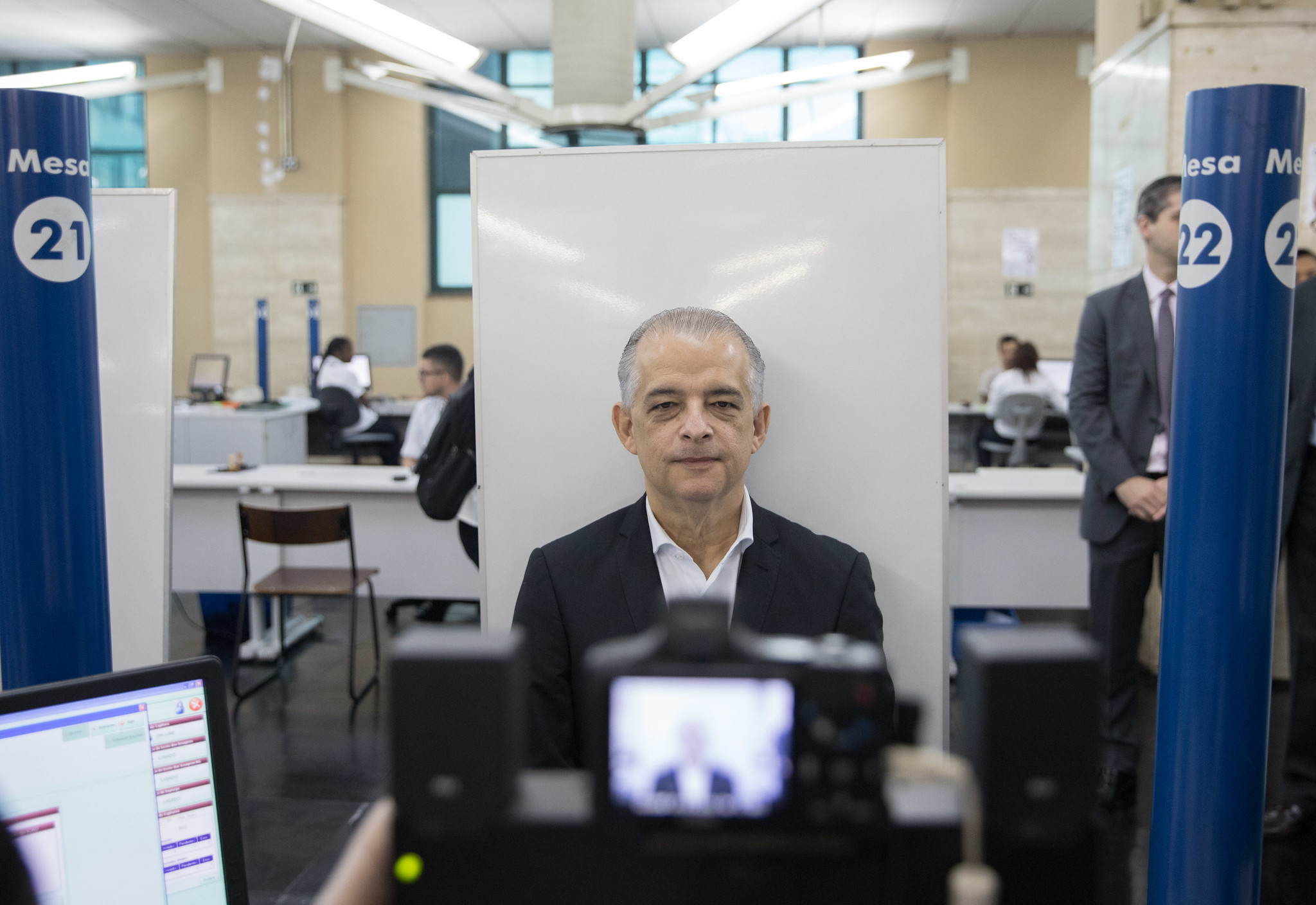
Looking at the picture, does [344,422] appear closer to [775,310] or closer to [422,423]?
[422,423]

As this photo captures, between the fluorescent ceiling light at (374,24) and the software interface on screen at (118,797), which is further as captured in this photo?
the fluorescent ceiling light at (374,24)

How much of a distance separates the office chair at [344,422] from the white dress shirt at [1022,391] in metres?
5.56

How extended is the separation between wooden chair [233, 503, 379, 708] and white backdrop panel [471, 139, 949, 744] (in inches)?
85.1

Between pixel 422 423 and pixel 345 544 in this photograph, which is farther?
pixel 422 423

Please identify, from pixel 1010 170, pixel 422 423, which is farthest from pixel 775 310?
pixel 1010 170

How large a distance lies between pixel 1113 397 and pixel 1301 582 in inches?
31.0

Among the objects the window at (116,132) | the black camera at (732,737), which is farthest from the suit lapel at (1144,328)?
the window at (116,132)

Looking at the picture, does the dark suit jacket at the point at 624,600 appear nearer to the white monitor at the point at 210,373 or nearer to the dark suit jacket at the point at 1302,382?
the dark suit jacket at the point at 1302,382

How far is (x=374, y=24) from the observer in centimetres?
525

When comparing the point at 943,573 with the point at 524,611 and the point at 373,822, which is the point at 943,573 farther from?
the point at 373,822

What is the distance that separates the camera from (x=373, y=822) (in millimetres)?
525

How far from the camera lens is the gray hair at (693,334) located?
1571 mm

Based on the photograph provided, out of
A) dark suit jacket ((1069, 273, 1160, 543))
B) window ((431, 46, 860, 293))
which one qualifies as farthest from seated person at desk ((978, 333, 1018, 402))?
dark suit jacket ((1069, 273, 1160, 543))

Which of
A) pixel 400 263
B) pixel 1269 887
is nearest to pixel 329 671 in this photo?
pixel 1269 887
